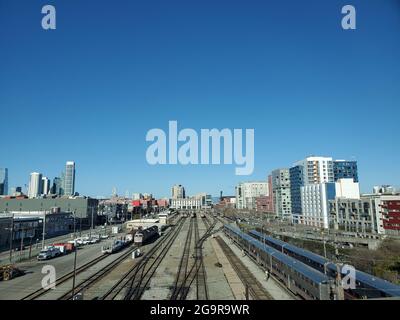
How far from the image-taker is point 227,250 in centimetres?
2327

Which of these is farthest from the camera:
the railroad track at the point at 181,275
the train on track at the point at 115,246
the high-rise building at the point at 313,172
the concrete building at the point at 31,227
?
the high-rise building at the point at 313,172

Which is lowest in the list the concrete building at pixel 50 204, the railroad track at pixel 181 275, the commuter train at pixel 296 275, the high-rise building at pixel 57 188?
the railroad track at pixel 181 275

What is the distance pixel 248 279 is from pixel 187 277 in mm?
2936

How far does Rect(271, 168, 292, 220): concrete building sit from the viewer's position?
6178cm

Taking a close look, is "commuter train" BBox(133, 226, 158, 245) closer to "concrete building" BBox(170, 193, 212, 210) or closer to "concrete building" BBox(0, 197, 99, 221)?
"concrete building" BBox(0, 197, 99, 221)

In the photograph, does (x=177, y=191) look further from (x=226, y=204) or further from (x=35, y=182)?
(x=35, y=182)

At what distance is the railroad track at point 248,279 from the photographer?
11126mm

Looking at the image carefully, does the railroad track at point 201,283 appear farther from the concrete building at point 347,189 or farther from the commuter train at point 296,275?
the concrete building at point 347,189

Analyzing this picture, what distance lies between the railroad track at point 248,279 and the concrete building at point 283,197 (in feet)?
137

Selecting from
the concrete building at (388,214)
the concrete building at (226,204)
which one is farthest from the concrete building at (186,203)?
the concrete building at (388,214)

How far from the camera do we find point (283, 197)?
63312 mm
